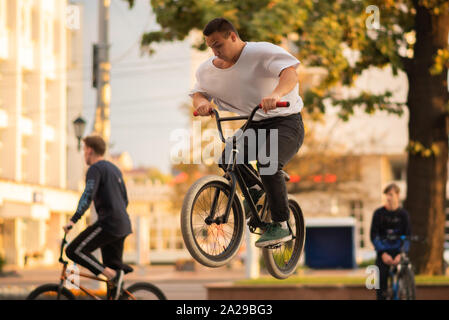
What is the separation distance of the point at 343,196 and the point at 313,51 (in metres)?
28.1

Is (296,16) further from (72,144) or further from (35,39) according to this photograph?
(72,144)

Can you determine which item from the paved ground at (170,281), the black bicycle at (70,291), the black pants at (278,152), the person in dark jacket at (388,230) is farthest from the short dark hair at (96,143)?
the paved ground at (170,281)

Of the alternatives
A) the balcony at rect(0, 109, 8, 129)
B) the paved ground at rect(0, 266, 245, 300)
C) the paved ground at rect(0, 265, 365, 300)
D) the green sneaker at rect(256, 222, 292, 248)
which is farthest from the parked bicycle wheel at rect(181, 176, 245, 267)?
the balcony at rect(0, 109, 8, 129)

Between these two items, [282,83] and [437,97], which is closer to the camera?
[282,83]

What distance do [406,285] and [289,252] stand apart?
6.26 m

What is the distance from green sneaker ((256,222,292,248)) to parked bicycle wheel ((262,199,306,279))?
9 cm

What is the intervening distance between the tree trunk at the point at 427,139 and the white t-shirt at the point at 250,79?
972 centimetres

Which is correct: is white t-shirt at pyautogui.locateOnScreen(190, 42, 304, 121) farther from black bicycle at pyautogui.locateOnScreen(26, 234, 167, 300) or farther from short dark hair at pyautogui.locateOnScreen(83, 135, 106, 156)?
black bicycle at pyautogui.locateOnScreen(26, 234, 167, 300)

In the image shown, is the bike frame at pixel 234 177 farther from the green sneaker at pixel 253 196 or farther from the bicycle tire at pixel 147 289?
the bicycle tire at pixel 147 289

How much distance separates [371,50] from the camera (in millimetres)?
13375

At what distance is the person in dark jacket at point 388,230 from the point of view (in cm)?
1030

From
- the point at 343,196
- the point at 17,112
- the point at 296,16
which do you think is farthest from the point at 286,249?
the point at 17,112

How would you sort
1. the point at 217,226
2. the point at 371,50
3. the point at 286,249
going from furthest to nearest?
1. the point at 371,50
2. the point at 286,249
3. the point at 217,226
